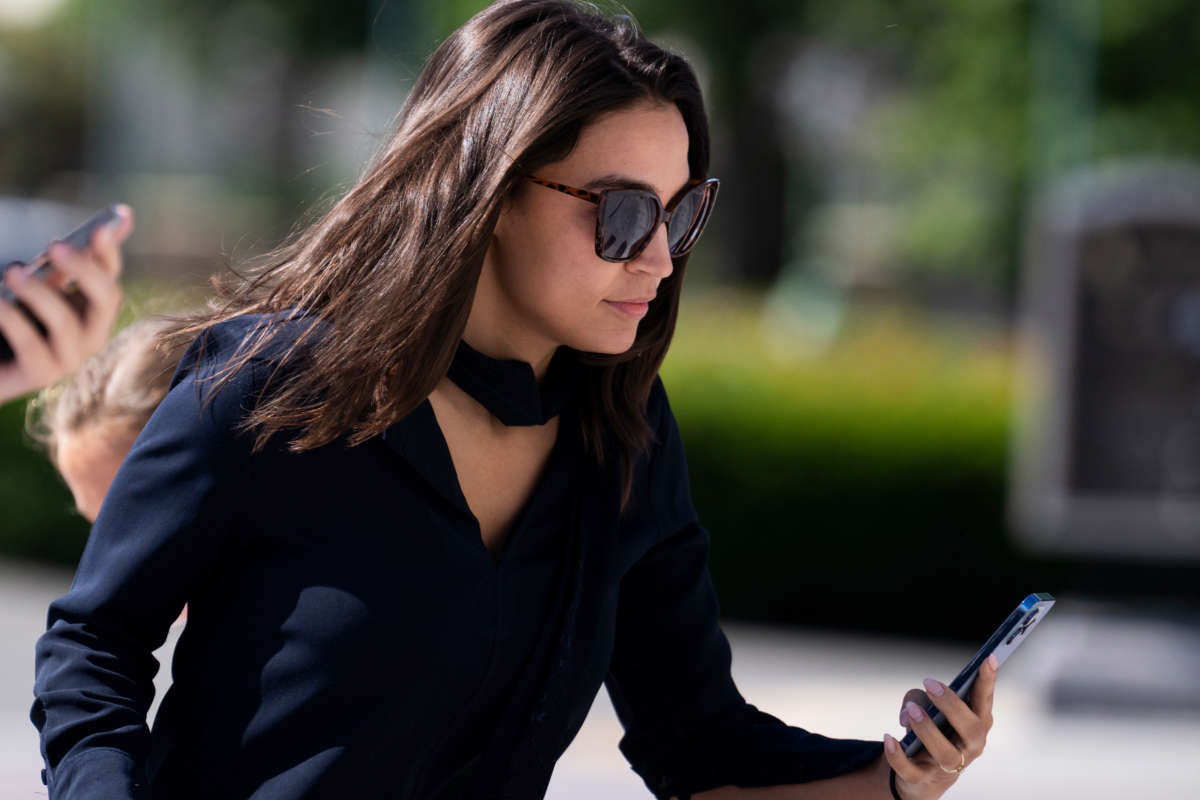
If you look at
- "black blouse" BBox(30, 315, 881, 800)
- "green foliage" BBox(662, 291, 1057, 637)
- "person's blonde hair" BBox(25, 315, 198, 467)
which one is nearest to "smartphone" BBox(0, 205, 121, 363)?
"person's blonde hair" BBox(25, 315, 198, 467)

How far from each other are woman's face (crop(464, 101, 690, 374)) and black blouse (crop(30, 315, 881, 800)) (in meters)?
0.07

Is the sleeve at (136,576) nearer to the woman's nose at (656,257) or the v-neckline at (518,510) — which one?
the v-neckline at (518,510)

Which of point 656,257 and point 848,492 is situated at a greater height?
point 656,257

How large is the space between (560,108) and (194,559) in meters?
0.61

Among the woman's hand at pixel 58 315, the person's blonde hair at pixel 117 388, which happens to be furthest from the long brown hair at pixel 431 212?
the person's blonde hair at pixel 117 388

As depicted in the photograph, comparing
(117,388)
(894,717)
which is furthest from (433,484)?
(894,717)

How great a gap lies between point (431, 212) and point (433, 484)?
296 mm

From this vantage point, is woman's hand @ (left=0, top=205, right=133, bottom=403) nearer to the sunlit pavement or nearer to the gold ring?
the gold ring

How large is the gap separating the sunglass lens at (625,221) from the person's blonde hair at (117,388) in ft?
2.23

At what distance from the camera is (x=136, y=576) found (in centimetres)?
169

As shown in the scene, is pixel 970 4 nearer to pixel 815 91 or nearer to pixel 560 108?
pixel 815 91

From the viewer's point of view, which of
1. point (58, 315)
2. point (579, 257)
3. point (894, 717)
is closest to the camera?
point (579, 257)

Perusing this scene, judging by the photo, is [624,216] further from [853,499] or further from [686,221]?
[853,499]

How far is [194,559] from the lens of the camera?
5.59 feet
